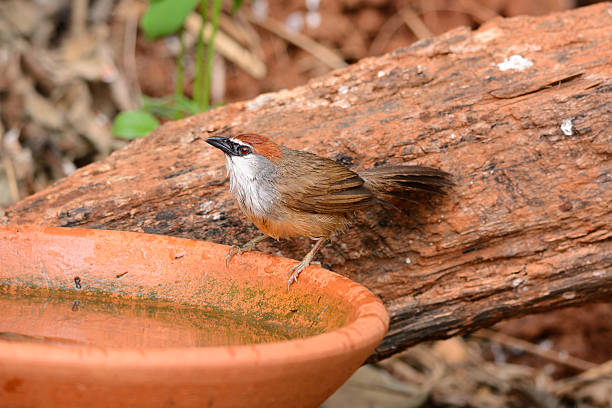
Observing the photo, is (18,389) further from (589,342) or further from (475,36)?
(589,342)

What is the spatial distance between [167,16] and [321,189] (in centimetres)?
219

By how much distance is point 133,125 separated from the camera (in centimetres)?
434

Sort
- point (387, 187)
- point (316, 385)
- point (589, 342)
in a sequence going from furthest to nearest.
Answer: point (589, 342), point (387, 187), point (316, 385)

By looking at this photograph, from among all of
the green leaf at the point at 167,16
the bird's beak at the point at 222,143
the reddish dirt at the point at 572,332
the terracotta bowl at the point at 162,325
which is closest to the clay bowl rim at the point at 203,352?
the terracotta bowl at the point at 162,325

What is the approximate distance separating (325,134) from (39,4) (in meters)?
4.29

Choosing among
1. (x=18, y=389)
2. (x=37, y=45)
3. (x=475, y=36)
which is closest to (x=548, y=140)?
(x=475, y=36)

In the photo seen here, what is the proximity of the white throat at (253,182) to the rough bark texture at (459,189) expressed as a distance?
0.32 metres

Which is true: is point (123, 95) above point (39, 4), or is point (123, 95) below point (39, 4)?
below

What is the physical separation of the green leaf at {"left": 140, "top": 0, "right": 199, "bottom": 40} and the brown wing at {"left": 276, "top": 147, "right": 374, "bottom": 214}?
1.95 m

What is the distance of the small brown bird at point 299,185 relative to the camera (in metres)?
2.99

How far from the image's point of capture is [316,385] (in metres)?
1.81

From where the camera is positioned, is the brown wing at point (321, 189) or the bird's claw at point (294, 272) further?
the brown wing at point (321, 189)

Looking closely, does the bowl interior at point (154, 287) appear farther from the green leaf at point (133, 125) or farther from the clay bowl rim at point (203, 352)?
the green leaf at point (133, 125)

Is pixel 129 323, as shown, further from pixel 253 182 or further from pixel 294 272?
pixel 253 182
